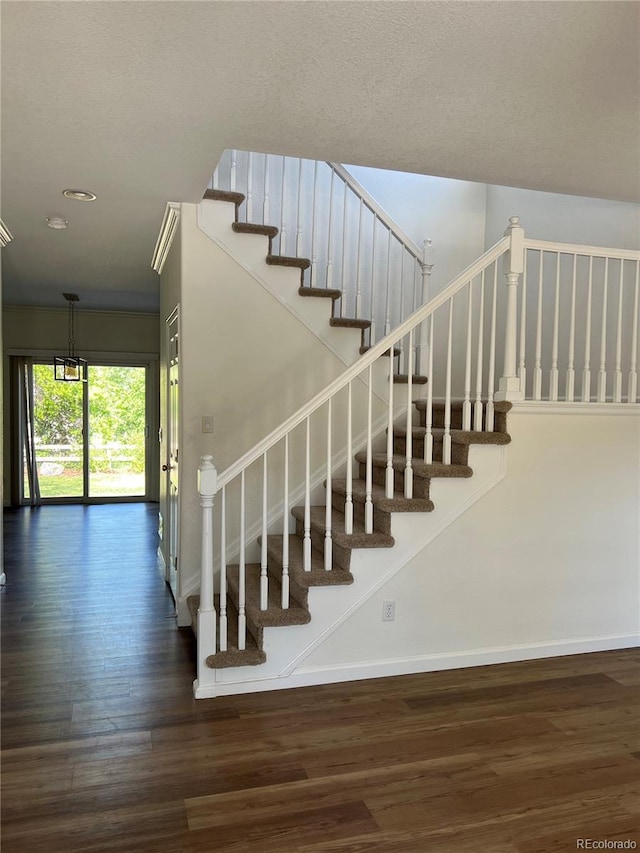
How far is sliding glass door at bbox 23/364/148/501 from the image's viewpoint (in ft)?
25.7

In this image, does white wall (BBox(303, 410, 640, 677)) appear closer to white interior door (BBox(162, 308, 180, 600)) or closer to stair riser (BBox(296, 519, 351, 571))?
stair riser (BBox(296, 519, 351, 571))

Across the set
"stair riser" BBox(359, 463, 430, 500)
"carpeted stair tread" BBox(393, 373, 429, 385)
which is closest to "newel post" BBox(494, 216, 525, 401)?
"stair riser" BBox(359, 463, 430, 500)

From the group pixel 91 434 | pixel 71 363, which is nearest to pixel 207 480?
pixel 71 363

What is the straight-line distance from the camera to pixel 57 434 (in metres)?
7.86

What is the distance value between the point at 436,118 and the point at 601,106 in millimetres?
697

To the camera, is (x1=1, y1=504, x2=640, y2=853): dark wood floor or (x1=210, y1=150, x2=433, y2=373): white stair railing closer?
(x1=1, y1=504, x2=640, y2=853): dark wood floor

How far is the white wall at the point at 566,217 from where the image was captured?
3.97 m

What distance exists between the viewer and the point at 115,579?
4.49 meters

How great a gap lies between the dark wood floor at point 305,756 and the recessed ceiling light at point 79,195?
8.73 ft

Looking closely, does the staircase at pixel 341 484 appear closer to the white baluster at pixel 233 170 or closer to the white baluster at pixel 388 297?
the white baluster at pixel 233 170

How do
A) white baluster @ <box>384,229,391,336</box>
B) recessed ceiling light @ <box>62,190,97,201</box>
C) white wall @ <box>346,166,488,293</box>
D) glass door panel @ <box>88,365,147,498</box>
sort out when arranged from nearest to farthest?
recessed ceiling light @ <box>62,190,97,201</box> < white baluster @ <box>384,229,391,336</box> < white wall @ <box>346,166,488,293</box> < glass door panel @ <box>88,365,147,498</box>

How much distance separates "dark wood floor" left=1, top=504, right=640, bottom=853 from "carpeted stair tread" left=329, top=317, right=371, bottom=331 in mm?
2253

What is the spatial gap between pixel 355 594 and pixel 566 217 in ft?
11.3

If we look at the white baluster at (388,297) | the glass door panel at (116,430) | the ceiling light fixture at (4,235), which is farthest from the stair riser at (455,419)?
the glass door panel at (116,430)
